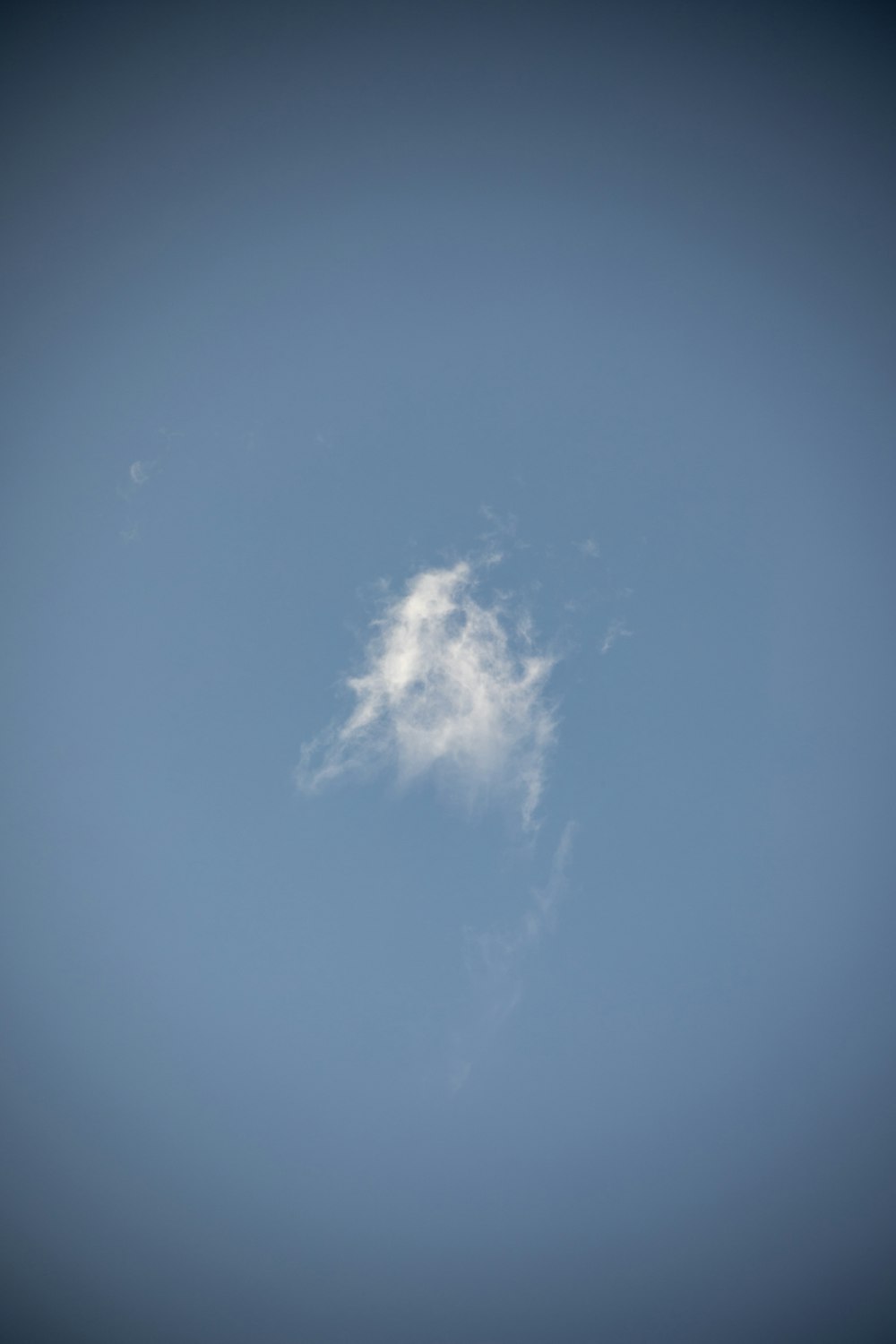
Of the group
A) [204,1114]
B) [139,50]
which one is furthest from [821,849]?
[139,50]

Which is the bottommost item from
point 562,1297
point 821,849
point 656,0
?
point 562,1297

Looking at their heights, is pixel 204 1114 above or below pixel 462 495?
below

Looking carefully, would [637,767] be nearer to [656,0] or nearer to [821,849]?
[821,849]

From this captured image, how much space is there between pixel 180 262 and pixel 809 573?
23.3m

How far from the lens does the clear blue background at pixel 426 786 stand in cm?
3073

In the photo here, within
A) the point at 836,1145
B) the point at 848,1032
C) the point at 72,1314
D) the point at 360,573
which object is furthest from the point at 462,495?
the point at 72,1314

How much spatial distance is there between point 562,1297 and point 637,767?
1721cm

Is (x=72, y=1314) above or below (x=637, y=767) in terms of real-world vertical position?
below

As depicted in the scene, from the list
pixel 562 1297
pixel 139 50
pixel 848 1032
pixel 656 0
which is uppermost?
pixel 656 0

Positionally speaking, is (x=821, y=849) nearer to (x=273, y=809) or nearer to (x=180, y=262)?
(x=273, y=809)

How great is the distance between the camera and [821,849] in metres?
30.9

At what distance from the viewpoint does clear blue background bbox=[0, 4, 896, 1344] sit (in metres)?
30.7

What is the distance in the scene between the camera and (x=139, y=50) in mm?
30453

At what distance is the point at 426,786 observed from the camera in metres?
31.2
